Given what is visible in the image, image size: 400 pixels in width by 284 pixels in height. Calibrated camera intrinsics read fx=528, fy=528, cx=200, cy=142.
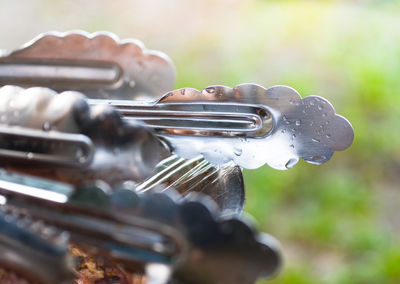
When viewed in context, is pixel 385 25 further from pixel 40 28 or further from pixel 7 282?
pixel 7 282

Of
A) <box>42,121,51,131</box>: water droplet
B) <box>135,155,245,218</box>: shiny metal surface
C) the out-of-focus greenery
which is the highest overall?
the out-of-focus greenery

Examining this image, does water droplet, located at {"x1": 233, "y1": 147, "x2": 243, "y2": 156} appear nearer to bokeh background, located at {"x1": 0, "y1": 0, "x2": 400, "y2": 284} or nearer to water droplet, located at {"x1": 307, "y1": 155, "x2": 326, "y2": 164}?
A: water droplet, located at {"x1": 307, "y1": 155, "x2": 326, "y2": 164}

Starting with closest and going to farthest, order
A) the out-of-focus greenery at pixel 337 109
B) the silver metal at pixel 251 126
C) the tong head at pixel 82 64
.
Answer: the silver metal at pixel 251 126 < the tong head at pixel 82 64 < the out-of-focus greenery at pixel 337 109

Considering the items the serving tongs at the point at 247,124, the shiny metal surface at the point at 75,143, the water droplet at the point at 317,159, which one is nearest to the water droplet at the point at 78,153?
the shiny metal surface at the point at 75,143

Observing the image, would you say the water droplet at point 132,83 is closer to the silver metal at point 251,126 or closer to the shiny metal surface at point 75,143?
the silver metal at point 251,126

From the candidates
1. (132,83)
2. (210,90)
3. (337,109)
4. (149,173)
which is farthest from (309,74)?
(149,173)

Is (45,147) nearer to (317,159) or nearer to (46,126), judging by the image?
(46,126)

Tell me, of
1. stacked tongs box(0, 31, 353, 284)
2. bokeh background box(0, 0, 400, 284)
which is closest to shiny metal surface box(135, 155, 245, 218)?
stacked tongs box(0, 31, 353, 284)
